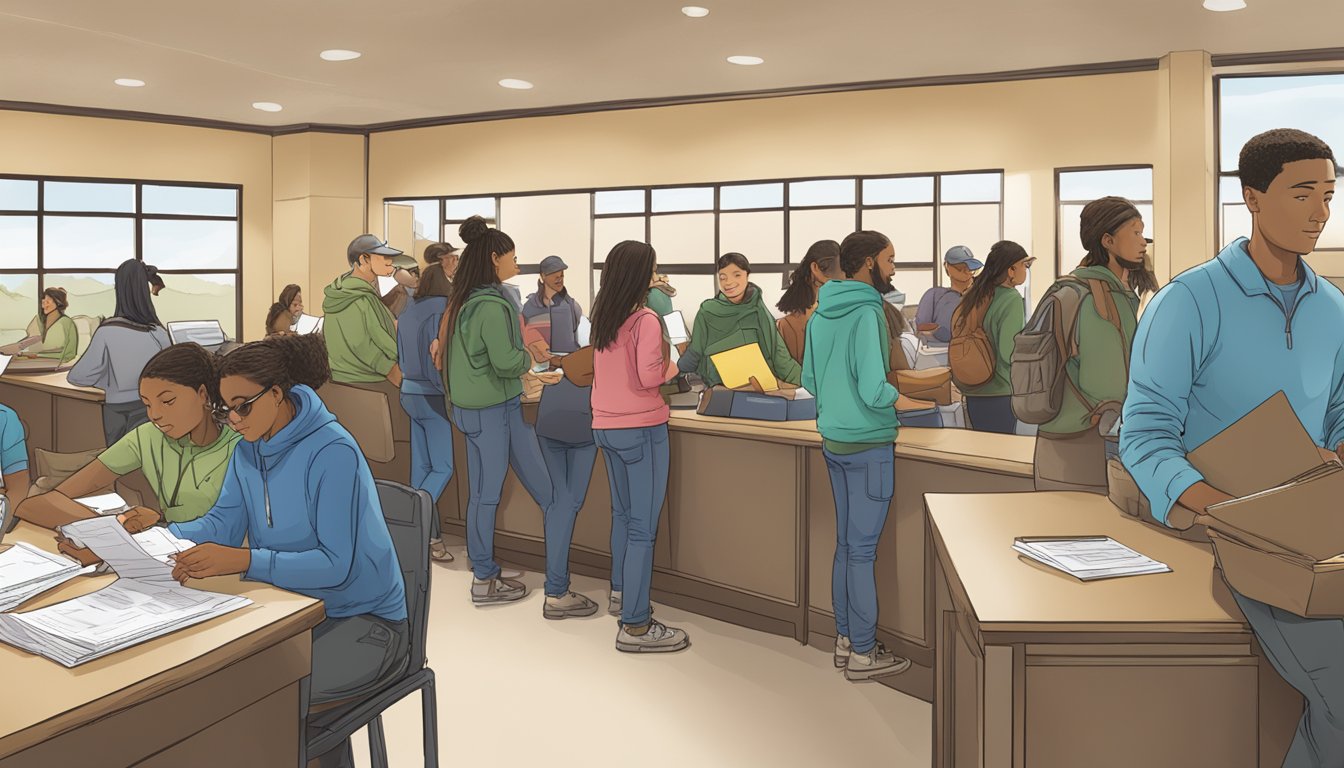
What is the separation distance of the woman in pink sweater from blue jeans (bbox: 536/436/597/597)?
1.19 ft

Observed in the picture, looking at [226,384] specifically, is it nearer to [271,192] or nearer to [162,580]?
[162,580]

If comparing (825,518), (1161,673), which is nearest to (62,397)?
(825,518)

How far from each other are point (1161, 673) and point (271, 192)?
10232mm

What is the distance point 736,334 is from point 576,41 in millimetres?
2949

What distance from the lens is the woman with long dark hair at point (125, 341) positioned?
4973 mm

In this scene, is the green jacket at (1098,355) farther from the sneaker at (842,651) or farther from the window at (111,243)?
the window at (111,243)

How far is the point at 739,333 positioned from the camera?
4488 millimetres

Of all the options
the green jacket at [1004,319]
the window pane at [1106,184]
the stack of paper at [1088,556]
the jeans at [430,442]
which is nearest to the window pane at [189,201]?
the jeans at [430,442]

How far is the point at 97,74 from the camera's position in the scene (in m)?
7.64

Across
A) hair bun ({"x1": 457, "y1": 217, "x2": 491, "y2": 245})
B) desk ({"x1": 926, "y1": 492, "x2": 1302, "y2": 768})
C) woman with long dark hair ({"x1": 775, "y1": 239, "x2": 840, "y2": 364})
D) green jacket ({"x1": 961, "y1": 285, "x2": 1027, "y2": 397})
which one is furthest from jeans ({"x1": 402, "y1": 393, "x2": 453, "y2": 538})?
desk ({"x1": 926, "y1": 492, "x2": 1302, "y2": 768})

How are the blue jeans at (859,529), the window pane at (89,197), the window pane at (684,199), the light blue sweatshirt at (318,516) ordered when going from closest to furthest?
the light blue sweatshirt at (318,516) → the blue jeans at (859,529) → the window pane at (684,199) → the window pane at (89,197)

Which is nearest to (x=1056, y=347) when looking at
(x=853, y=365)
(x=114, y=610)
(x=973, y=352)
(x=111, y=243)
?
(x=853, y=365)

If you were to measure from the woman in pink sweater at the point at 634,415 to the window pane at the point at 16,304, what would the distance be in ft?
25.6

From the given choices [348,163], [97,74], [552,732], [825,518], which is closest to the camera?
[552,732]
